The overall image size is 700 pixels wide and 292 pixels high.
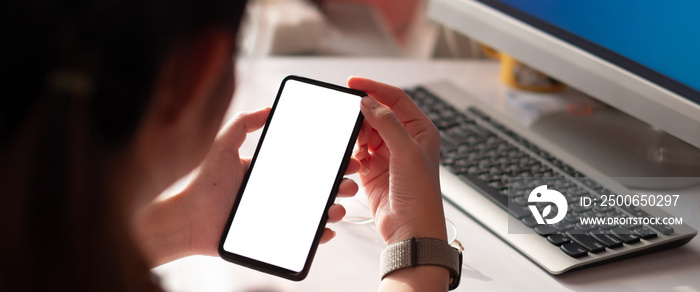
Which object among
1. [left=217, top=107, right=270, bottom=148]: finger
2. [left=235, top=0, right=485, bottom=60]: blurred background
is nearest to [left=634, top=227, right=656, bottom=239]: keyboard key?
[left=217, top=107, right=270, bottom=148]: finger

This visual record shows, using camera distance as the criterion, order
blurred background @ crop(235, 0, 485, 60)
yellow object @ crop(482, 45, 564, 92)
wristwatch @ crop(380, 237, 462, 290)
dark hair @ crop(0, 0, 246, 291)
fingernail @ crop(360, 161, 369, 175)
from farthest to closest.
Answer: blurred background @ crop(235, 0, 485, 60) → yellow object @ crop(482, 45, 564, 92) → fingernail @ crop(360, 161, 369, 175) → wristwatch @ crop(380, 237, 462, 290) → dark hair @ crop(0, 0, 246, 291)

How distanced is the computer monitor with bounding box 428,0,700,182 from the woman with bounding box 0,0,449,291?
0.51 meters

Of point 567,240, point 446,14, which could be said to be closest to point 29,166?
point 567,240

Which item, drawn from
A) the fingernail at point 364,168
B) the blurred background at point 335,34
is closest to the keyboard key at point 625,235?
the fingernail at point 364,168

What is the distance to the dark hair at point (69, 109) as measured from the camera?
0.34 m

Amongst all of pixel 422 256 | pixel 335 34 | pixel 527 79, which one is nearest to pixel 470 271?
pixel 422 256

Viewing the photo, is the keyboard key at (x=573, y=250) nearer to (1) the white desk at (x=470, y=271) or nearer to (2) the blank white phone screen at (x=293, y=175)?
(1) the white desk at (x=470, y=271)

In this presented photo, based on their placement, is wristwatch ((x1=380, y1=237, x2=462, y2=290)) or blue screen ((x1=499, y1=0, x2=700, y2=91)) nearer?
wristwatch ((x1=380, y1=237, x2=462, y2=290))

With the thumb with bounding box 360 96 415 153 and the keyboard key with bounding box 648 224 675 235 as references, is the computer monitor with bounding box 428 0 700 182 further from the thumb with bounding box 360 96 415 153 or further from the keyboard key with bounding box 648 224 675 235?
the thumb with bounding box 360 96 415 153

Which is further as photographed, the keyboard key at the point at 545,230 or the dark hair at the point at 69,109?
the keyboard key at the point at 545,230

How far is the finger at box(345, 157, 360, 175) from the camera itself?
2.11 feet

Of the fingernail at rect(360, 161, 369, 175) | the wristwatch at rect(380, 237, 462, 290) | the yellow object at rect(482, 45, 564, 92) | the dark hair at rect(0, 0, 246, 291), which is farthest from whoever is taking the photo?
the yellow object at rect(482, 45, 564, 92)

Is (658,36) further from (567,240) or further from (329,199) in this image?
(329,199)

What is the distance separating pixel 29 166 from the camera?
38 cm
